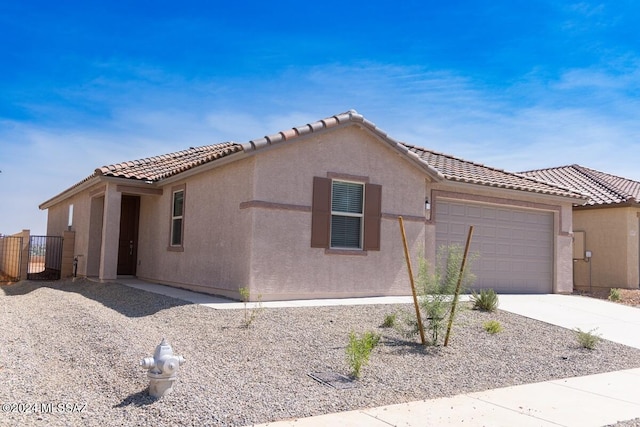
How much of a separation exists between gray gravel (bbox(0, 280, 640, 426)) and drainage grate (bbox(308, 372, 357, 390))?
99 millimetres

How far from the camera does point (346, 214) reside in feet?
42.7

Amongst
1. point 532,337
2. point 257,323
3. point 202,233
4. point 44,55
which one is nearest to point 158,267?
point 202,233

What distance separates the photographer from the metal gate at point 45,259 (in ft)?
68.2

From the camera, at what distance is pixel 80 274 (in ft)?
59.3

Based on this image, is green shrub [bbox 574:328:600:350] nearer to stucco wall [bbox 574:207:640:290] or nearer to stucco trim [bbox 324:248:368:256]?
stucco trim [bbox 324:248:368:256]

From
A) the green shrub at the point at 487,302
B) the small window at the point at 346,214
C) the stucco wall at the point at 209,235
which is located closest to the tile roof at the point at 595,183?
the green shrub at the point at 487,302

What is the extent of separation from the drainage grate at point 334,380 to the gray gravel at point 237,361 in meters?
0.10

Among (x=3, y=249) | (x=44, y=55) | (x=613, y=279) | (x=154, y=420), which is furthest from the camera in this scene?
(x=3, y=249)

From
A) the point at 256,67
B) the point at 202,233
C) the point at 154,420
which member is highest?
the point at 256,67

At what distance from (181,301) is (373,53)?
23.0 feet

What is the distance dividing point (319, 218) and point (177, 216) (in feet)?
16.1

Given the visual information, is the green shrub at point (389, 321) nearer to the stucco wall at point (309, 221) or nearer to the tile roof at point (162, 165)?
the stucco wall at point (309, 221)

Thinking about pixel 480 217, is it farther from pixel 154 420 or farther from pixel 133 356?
pixel 154 420

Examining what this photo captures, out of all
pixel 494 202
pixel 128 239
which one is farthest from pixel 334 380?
pixel 128 239
